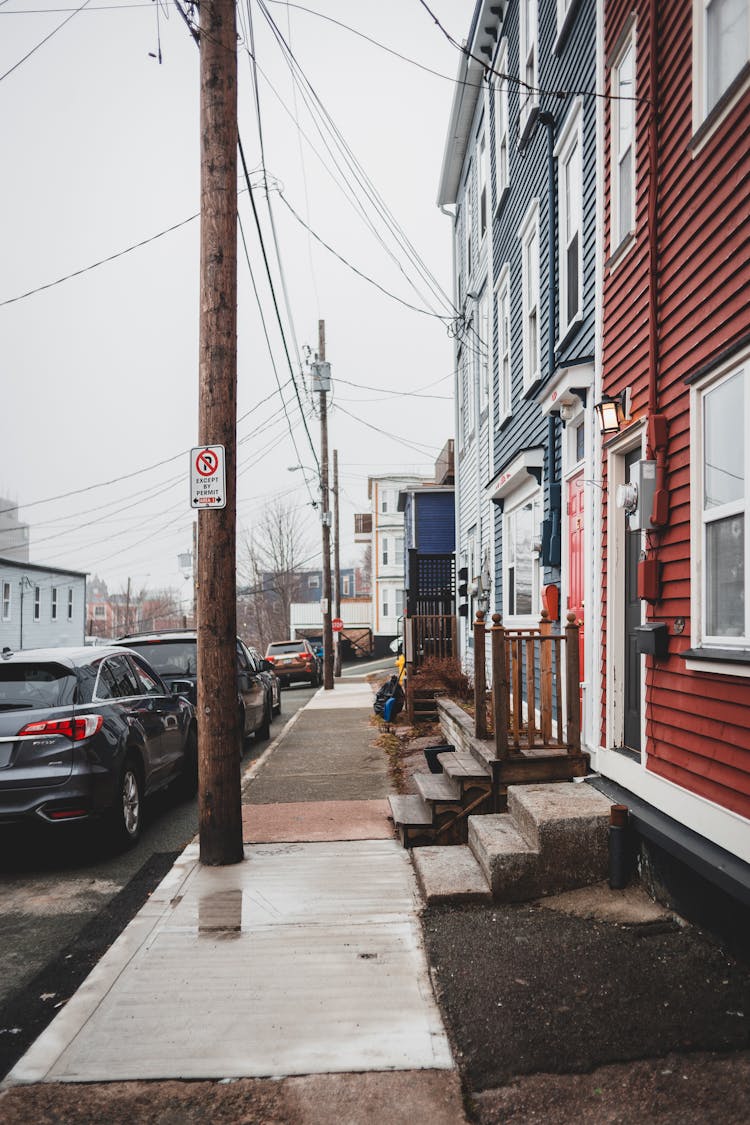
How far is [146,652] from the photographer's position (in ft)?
38.3

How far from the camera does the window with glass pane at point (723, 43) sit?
4.48 meters

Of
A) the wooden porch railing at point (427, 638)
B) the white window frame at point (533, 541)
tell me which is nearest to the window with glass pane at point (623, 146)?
the white window frame at point (533, 541)

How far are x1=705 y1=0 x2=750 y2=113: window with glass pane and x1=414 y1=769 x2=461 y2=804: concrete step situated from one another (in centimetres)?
465

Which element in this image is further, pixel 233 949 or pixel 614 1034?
pixel 233 949

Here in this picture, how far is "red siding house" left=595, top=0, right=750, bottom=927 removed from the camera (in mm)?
4320

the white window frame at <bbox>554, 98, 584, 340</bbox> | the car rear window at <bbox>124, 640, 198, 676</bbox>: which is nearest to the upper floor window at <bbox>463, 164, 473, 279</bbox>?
the white window frame at <bbox>554, 98, 584, 340</bbox>

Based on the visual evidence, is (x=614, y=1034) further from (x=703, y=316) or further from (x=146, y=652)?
(x=146, y=652)

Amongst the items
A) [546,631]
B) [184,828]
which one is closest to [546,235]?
[546,631]

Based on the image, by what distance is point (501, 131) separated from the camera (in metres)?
11.8

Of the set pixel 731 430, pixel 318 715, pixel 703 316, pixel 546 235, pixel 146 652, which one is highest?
pixel 546 235

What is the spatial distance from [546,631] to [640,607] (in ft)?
5.89

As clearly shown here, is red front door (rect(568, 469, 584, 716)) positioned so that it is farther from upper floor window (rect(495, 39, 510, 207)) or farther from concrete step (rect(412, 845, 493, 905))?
upper floor window (rect(495, 39, 510, 207))

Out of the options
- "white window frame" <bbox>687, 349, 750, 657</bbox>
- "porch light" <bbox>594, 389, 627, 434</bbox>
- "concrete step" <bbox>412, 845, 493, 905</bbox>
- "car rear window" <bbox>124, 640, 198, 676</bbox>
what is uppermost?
"porch light" <bbox>594, 389, 627, 434</bbox>

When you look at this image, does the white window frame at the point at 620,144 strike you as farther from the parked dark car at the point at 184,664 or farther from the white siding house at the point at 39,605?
the white siding house at the point at 39,605
